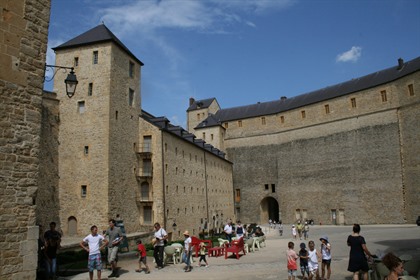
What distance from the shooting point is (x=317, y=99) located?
45312 millimetres

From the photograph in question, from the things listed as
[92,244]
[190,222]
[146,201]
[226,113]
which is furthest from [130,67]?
[226,113]

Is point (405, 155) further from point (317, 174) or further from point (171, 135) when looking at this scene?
point (171, 135)

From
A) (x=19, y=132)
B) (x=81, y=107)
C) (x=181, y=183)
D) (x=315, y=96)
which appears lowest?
(x=181, y=183)

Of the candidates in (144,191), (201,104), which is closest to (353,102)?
(201,104)

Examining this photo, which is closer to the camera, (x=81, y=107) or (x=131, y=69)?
(x=81, y=107)

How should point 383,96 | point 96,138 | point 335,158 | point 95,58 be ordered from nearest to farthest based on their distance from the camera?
1. point 96,138
2. point 95,58
3. point 383,96
4. point 335,158

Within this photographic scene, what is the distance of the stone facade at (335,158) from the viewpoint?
116 ft

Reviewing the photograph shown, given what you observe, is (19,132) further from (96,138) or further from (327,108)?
(327,108)

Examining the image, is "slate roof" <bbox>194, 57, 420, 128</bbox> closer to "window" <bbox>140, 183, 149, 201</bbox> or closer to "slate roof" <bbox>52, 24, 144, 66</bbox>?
"window" <bbox>140, 183, 149, 201</bbox>

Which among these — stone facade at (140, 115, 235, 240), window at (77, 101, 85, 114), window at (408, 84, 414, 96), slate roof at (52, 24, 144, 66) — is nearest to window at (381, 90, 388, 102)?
window at (408, 84, 414, 96)

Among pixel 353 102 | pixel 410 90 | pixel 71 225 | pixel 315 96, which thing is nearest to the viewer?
pixel 71 225

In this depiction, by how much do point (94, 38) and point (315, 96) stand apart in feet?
105

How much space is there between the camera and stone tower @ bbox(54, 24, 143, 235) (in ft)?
69.7

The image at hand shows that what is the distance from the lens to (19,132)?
775cm
